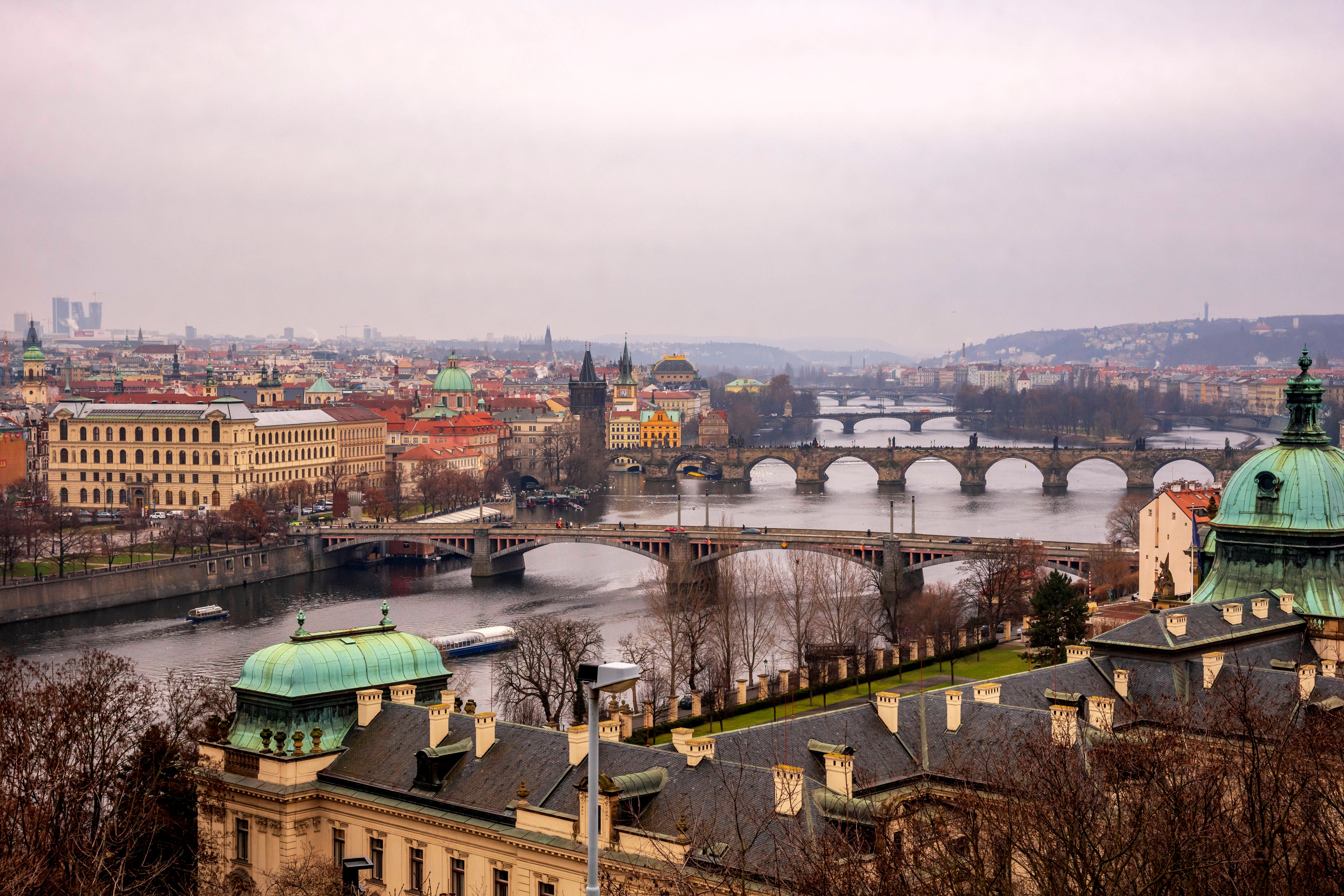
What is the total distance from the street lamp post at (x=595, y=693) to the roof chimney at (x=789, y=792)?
342 inches

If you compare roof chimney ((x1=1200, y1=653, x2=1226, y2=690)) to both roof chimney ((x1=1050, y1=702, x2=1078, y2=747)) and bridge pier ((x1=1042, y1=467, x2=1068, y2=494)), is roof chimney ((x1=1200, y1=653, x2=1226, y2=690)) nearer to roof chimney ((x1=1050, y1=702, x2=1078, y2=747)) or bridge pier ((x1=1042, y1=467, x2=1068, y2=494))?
roof chimney ((x1=1050, y1=702, x2=1078, y2=747))

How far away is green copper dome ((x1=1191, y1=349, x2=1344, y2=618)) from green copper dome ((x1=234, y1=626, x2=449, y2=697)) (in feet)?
52.9

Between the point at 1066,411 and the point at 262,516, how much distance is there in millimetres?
130623

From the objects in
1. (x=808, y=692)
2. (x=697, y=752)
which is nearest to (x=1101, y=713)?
(x=697, y=752)

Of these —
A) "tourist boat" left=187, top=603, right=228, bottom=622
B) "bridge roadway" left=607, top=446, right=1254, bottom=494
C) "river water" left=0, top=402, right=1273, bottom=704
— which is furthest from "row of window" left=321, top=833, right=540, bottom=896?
"bridge roadway" left=607, top=446, right=1254, bottom=494

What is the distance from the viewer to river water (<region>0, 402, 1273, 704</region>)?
57031 mm

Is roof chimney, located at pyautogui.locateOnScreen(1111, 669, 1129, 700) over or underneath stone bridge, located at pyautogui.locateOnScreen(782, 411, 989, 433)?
over

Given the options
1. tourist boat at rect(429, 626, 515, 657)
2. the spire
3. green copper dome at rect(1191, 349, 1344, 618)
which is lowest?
tourist boat at rect(429, 626, 515, 657)

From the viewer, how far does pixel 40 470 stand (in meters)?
108

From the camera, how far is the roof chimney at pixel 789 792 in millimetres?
19391

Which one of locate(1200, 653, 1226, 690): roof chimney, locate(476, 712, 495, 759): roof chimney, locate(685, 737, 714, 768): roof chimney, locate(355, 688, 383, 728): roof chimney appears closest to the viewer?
locate(685, 737, 714, 768): roof chimney

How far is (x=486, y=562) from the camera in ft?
251

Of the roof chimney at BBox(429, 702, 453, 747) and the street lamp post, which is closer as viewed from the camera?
the street lamp post

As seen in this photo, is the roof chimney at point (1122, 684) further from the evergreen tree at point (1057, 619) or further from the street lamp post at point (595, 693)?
the street lamp post at point (595, 693)
